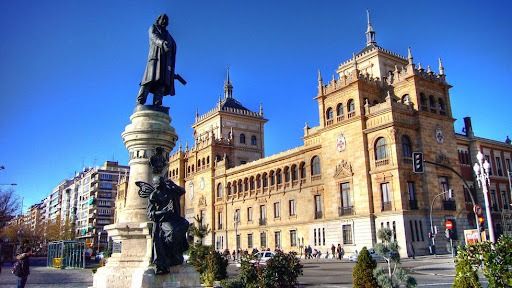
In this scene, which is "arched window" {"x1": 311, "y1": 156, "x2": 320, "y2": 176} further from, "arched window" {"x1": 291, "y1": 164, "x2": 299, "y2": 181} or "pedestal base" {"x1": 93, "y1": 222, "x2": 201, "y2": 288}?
"pedestal base" {"x1": 93, "y1": 222, "x2": 201, "y2": 288}

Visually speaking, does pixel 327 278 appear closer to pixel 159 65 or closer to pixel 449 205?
pixel 159 65

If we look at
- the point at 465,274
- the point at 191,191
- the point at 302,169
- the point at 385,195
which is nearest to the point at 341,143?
the point at 385,195

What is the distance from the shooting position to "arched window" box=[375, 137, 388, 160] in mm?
39375

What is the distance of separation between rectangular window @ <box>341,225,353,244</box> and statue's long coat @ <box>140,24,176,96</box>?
31458mm

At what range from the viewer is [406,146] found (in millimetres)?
39562

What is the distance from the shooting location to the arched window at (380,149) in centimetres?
3938

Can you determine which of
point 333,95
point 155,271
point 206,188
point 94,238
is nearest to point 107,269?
point 155,271

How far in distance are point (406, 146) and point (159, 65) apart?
3143 cm

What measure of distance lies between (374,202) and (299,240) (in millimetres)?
11871

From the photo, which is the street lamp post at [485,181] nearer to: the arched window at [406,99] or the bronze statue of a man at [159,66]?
the bronze statue of a man at [159,66]

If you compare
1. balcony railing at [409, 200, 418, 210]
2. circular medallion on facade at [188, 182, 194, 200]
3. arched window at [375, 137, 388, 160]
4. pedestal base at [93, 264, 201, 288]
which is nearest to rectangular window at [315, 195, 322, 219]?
arched window at [375, 137, 388, 160]

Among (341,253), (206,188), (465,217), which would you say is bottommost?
(341,253)

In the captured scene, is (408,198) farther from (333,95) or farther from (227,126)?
(227,126)

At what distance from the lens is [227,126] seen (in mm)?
69375
